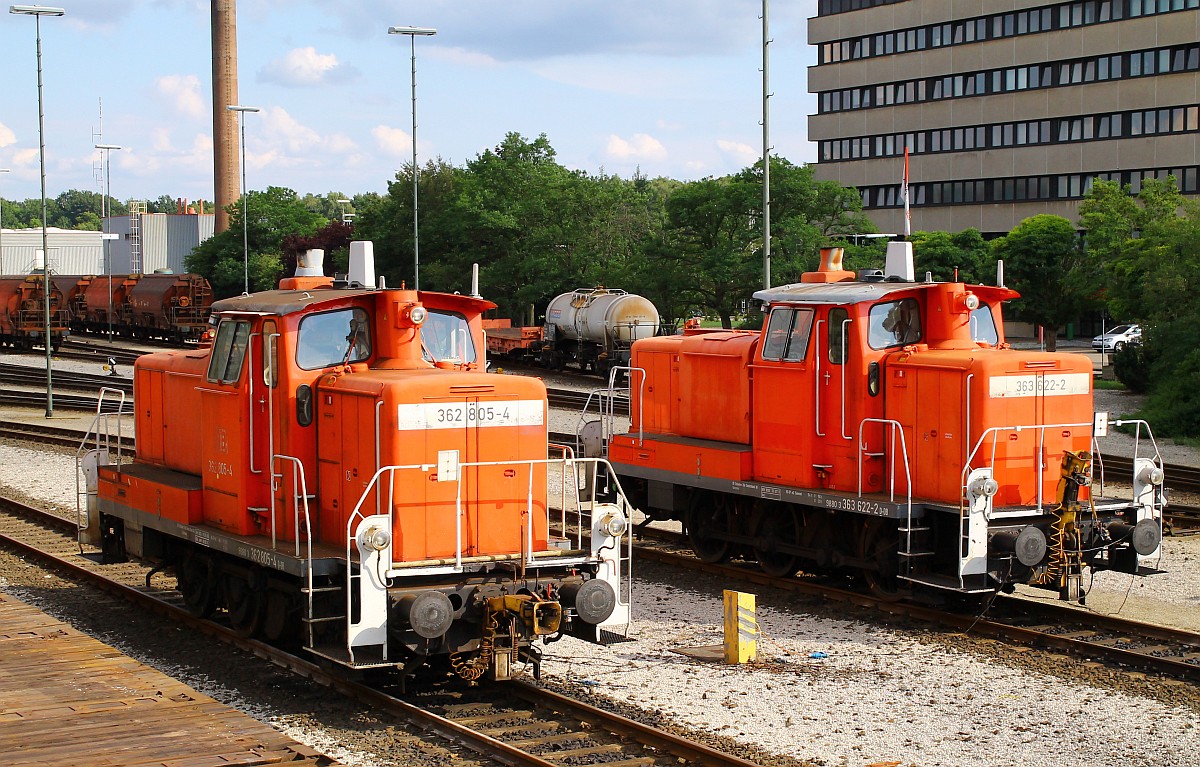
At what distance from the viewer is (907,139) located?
69.8 meters

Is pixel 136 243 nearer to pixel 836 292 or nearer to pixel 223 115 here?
pixel 223 115

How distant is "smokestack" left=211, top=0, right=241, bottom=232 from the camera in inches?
3127

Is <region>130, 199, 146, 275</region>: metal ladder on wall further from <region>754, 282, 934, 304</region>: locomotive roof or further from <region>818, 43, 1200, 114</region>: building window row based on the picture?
<region>754, 282, 934, 304</region>: locomotive roof

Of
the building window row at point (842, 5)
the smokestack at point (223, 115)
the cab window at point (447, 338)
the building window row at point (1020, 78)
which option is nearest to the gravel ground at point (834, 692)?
the cab window at point (447, 338)

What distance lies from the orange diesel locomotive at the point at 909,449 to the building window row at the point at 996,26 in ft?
167

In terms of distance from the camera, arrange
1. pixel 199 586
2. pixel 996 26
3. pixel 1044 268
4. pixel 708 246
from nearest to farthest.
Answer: pixel 199 586, pixel 708 246, pixel 1044 268, pixel 996 26

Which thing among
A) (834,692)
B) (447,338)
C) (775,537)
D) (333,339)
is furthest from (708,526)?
(333,339)

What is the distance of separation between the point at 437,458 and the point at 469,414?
0.42 metres

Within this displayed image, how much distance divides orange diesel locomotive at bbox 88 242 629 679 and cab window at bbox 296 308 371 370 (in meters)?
0.01

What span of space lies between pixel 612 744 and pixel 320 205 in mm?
183182

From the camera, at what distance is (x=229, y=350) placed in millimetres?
11164

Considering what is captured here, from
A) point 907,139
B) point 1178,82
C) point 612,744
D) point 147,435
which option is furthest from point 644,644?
point 907,139

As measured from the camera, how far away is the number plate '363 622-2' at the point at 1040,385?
12422 millimetres

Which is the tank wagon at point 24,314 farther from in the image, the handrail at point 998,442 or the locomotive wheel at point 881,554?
the handrail at point 998,442
